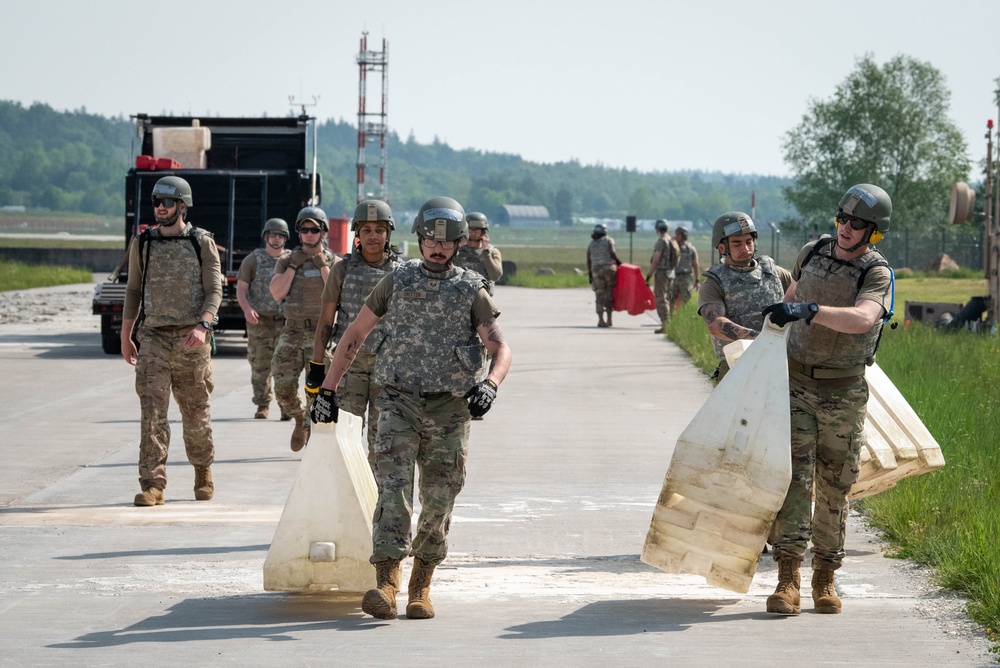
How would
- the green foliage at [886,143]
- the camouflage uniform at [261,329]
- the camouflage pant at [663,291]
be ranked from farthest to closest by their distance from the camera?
the green foliage at [886,143] → the camouflage pant at [663,291] → the camouflage uniform at [261,329]

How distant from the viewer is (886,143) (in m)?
99.9

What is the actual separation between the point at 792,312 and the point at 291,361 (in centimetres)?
665

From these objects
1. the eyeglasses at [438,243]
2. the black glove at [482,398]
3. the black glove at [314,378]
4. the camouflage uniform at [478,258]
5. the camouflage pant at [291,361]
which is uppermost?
the eyeglasses at [438,243]

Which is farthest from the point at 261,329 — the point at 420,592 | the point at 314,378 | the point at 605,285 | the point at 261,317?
the point at 605,285

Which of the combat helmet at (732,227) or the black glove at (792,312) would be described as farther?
the combat helmet at (732,227)

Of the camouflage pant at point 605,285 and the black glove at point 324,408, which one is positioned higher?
the black glove at point 324,408

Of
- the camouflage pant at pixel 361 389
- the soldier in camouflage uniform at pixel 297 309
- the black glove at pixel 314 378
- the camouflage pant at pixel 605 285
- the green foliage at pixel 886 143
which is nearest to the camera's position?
the black glove at pixel 314 378

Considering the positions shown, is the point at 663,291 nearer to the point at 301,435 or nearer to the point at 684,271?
the point at 684,271

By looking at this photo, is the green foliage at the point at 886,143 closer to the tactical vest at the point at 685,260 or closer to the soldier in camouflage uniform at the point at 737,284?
the tactical vest at the point at 685,260

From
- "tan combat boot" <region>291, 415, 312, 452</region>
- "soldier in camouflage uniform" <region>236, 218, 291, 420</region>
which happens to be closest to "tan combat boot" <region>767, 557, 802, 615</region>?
"tan combat boot" <region>291, 415, 312, 452</region>

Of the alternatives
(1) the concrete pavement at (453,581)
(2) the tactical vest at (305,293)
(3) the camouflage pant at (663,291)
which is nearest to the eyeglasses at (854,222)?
(1) the concrete pavement at (453,581)

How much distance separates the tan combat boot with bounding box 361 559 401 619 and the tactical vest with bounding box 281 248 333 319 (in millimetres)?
6020

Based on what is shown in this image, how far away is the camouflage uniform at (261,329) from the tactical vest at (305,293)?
184cm

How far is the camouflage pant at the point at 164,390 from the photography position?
33.0 feet
